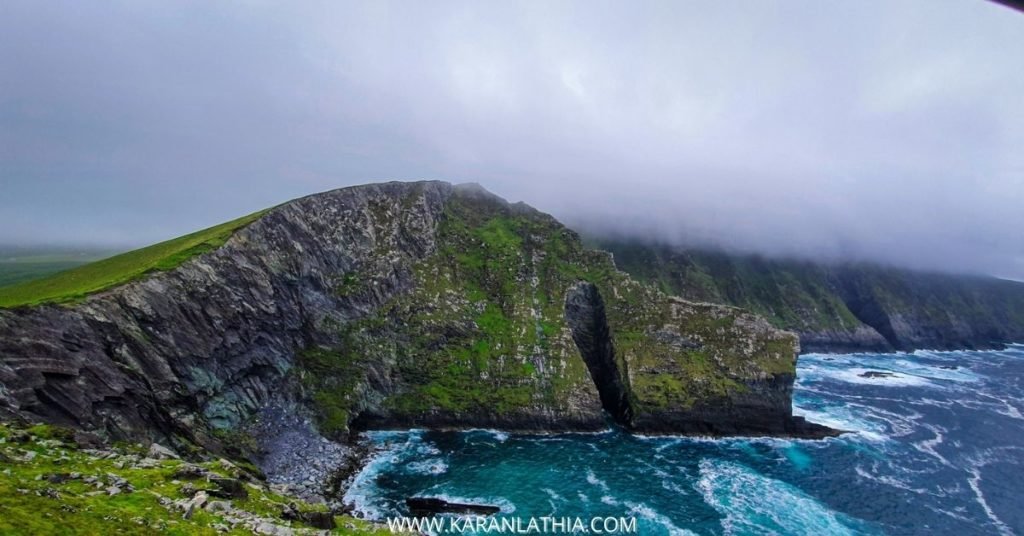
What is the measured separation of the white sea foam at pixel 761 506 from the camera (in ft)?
177

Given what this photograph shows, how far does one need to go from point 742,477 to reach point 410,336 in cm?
5736

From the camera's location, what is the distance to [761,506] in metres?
58.4

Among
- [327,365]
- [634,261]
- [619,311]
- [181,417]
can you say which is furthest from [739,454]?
[634,261]

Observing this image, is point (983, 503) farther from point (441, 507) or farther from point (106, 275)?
point (106, 275)

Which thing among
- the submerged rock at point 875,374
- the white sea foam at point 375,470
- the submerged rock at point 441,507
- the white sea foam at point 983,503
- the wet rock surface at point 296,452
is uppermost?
the wet rock surface at point 296,452

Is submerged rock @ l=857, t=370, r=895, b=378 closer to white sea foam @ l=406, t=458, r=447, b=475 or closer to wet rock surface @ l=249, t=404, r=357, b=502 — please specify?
white sea foam @ l=406, t=458, r=447, b=475

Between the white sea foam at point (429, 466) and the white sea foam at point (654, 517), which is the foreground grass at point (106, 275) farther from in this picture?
the white sea foam at point (654, 517)

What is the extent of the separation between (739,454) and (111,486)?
77574mm

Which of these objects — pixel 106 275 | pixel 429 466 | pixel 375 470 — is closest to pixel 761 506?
pixel 429 466

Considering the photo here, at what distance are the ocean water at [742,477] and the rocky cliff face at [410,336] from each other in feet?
21.4

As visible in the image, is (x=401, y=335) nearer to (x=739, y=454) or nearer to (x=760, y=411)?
(x=739, y=454)

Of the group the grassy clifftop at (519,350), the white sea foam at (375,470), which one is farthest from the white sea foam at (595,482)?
the white sea foam at (375,470)

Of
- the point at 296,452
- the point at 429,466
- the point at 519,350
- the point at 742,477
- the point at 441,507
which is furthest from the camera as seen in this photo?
the point at 519,350

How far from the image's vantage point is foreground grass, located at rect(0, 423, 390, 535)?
19.9 metres
